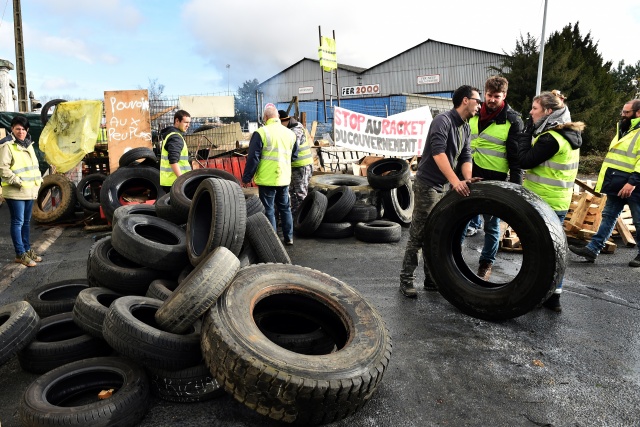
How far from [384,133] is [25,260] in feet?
28.8

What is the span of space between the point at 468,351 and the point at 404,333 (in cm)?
55

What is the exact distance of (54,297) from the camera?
13.6 feet

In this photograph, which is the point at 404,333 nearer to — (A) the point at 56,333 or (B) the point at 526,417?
(B) the point at 526,417

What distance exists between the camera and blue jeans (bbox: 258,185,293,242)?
20.9 feet

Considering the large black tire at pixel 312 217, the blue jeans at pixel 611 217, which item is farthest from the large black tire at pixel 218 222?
the blue jeans at pixel 611 217

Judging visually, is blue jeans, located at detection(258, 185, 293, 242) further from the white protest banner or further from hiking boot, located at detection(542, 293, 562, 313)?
the white protest banner

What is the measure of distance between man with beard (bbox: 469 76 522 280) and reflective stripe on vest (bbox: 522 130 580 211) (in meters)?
0.27

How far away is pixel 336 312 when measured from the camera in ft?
10.2

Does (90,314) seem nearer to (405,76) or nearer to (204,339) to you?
(204,339)

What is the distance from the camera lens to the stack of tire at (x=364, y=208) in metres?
7.02

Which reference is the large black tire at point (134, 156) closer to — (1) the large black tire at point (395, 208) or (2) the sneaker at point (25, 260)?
(2) the sneaker at point (25, 260)

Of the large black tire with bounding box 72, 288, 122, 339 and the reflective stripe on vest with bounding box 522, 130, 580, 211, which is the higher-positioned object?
the reflective stripe on vest with bounding box 522, 130, 580, 211

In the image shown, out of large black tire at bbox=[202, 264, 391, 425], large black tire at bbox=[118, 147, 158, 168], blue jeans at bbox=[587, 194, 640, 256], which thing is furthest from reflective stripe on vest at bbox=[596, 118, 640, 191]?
large black tire at bbox=[118, 147, 158, 168]

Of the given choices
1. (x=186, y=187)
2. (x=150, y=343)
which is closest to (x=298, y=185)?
(x=186, y=187)
